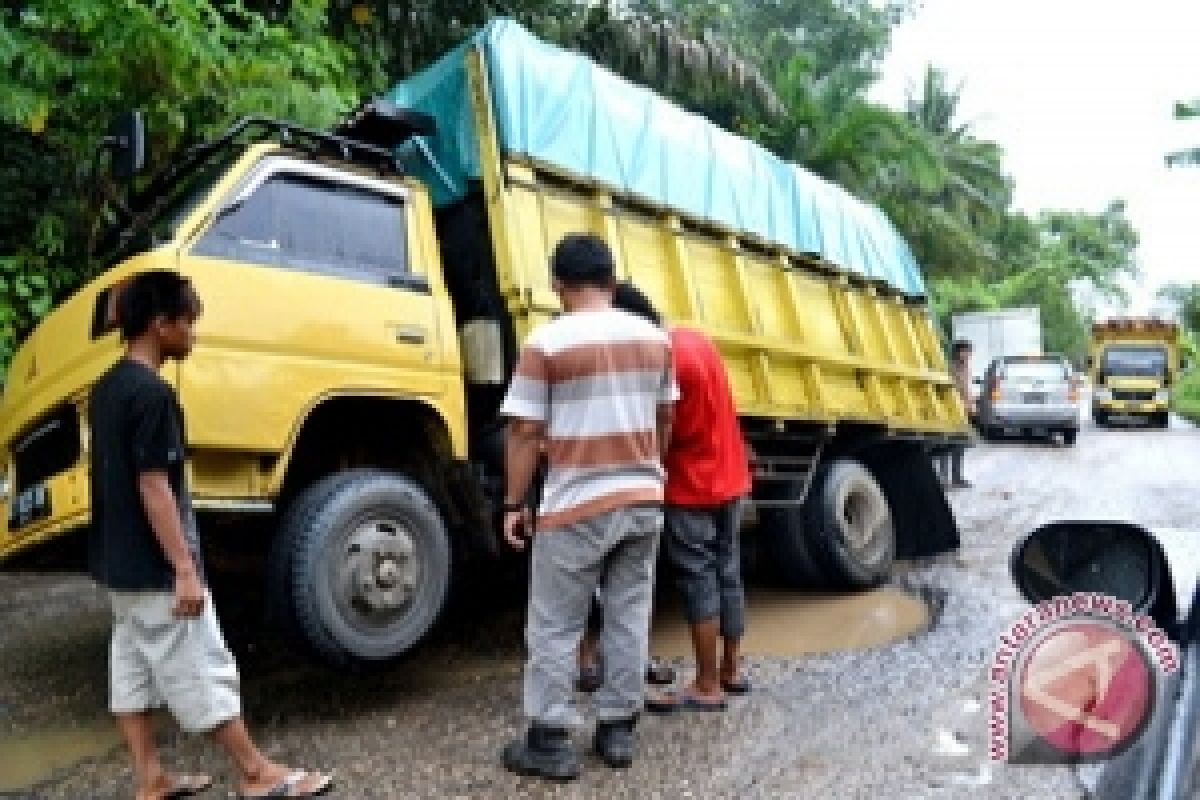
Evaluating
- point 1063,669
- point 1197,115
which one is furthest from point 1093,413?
point 1063,669

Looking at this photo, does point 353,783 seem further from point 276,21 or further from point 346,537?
point 276,21

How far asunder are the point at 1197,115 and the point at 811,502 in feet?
81.5

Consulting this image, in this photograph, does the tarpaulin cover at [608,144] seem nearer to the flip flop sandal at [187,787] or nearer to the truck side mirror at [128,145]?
the truck side mirror at [128,145]

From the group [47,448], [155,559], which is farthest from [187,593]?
[47,448]

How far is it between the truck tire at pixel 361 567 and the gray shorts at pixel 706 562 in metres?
0.92

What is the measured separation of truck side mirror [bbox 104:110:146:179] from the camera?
3.76 metres

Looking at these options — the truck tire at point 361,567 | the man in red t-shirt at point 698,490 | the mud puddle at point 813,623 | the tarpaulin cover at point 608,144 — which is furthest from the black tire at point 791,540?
the truck tire at point 361,567

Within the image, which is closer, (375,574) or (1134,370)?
(375,574)

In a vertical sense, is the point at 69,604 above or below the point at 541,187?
below

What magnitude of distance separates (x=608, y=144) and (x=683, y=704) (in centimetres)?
269

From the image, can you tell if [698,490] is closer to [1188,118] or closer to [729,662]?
[729,662]

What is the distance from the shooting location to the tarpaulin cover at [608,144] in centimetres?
432

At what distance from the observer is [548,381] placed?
313cm

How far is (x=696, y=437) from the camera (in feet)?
12.5
